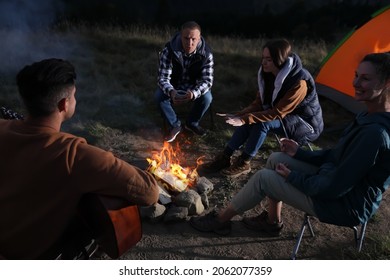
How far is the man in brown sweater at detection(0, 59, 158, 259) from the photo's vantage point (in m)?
1.94

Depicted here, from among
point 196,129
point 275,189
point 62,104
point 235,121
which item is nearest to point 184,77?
point 196,129

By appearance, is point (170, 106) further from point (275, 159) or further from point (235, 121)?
point (275, 159)

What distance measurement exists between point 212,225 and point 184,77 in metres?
2.26

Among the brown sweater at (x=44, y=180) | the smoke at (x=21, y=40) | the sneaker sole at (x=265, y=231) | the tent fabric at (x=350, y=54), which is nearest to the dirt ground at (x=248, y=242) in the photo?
the sneaker sole at (x=265, y=231)

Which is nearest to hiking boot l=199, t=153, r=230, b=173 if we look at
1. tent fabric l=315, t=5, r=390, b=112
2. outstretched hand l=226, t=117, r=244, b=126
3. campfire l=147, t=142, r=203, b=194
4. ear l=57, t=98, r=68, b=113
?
campfire l=147, t=142, r=203, b=194

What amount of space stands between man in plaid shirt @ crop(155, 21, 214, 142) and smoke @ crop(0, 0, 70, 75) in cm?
386

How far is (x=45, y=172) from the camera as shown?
193 cm

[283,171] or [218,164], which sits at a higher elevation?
[283,171]

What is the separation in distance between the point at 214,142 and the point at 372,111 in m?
2.63

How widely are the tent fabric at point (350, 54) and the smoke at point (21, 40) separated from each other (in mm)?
5559

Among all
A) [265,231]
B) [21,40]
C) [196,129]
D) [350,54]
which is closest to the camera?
[265,231]

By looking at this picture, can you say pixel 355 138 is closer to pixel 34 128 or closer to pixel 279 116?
pixel 279 116

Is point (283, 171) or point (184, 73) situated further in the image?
point (184, 73)
